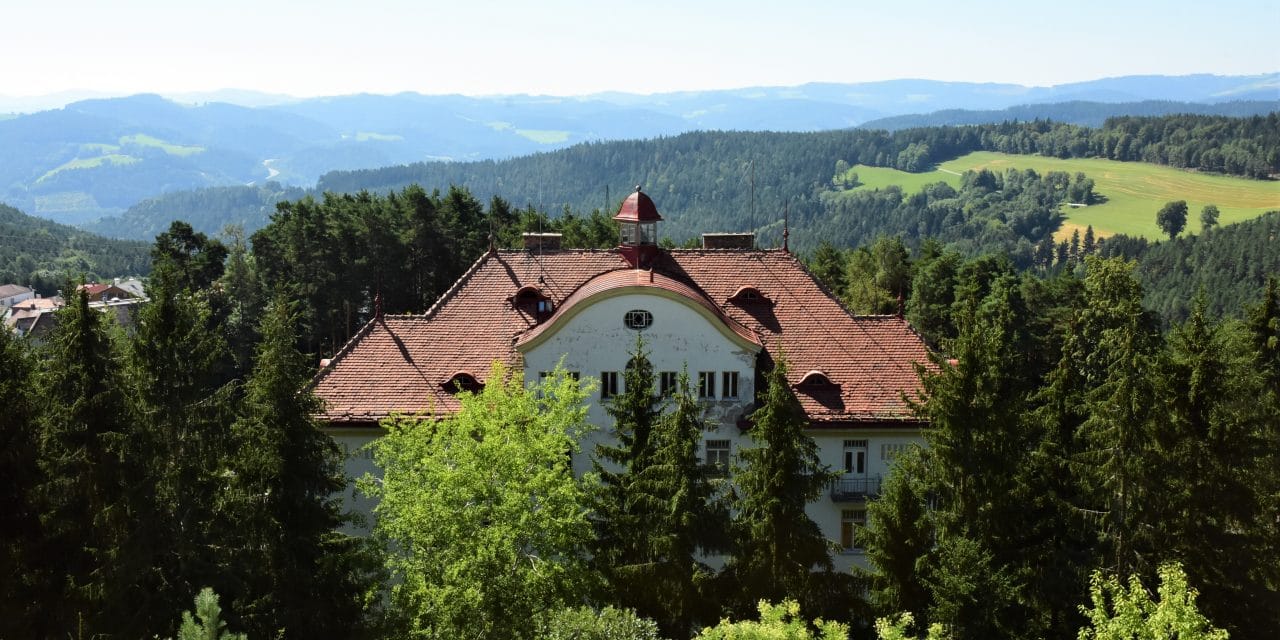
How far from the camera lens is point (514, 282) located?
49.3 meters

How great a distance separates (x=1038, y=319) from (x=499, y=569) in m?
60.3

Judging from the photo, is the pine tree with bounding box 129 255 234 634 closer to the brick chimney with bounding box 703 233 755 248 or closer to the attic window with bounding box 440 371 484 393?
the attic window with bounding box 440 371 484 393

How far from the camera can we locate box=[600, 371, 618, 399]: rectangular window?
4444 cm

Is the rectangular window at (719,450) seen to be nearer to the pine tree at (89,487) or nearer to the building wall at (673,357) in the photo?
the building wall at (673,357)

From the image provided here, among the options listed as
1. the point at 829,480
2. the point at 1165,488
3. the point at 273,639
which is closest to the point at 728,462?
the point at 829,480

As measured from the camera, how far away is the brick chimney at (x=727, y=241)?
2064 inches

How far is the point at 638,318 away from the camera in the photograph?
44.2 m

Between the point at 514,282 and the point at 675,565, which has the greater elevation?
the point at 514,282

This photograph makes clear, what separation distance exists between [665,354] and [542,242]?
10420 mm

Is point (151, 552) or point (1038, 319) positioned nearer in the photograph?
point (151, 552)

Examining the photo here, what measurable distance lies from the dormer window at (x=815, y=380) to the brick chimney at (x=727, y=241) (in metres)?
9.24

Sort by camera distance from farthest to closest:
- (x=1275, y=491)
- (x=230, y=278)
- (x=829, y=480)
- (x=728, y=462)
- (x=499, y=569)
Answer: (x=230, y=278) → (x=728, y=462) → (x=1275, y=491) → (x=829, y=480) → (x=499, y=569)

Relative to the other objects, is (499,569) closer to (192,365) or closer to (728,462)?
(192,365)

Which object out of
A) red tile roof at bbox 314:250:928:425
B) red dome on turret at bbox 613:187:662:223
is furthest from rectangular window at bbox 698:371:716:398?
red dome on turret at bbox 613:187:662:223
